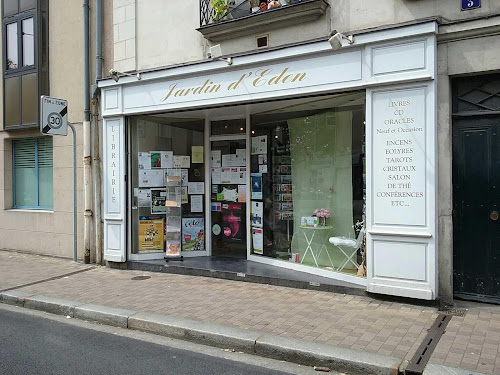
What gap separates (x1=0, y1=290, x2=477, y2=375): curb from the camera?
13.4 feet

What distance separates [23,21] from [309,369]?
31.9 ft

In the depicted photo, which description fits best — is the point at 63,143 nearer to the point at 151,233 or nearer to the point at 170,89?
the point at 151,233

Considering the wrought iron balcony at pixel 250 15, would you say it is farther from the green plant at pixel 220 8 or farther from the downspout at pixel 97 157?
the downspout at pixel 97 157

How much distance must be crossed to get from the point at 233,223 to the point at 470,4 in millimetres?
5397

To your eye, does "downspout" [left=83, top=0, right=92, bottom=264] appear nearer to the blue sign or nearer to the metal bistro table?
the metal bistro table

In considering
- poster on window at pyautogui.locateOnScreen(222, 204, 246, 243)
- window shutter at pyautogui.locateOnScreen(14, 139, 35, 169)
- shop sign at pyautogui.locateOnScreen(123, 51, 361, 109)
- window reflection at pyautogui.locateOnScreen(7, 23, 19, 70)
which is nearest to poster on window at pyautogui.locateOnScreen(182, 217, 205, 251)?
poster on window at pyautogui.locateOnScreen(222, 204, 246, 243)

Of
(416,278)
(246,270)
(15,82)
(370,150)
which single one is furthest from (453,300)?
(15,82)

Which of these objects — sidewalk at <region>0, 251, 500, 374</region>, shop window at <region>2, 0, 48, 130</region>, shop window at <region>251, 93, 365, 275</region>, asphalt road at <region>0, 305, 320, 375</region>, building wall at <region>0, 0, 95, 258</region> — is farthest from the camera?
shop window at <region>2, 0, 48, 130</region>

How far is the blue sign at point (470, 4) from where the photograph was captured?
5.45 meters

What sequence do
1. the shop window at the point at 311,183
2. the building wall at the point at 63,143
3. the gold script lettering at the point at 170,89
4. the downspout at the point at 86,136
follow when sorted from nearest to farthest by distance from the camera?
the shop window at the point at 311,183 → the gold script lettering at the point at 170,89 → the downspout at the point at 86,136 → the building wall at the point at 63,143

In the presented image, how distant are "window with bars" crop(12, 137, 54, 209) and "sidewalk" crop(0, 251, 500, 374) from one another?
8.53 feet

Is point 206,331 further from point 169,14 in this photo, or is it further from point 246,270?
point 169,14

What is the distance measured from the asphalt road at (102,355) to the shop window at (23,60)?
5832 mm

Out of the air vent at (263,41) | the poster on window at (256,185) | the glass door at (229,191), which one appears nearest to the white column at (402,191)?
the air vent at (263,41)
